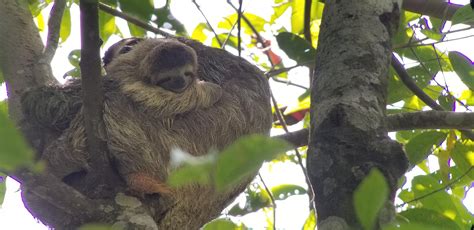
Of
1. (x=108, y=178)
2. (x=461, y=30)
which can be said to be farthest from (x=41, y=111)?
(x=461, y=30)

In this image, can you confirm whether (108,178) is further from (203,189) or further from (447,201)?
(447,201)

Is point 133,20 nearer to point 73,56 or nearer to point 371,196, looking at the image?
point 73,56

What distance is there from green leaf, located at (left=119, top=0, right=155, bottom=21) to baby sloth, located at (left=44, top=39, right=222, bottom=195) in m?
2.78

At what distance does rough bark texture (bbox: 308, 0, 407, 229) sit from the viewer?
8.30 ft

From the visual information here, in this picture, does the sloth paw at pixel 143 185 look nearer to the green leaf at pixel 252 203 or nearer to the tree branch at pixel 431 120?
the green leaf at pixel 252 203

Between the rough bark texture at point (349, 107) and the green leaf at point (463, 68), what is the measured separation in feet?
2.85

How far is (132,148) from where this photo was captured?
4379 millimetres

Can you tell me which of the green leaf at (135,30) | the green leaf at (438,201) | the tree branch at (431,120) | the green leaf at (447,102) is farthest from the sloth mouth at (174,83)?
the green leaf at (447,102)


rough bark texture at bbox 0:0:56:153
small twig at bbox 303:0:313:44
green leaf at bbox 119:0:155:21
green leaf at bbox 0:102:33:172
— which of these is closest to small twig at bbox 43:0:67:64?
rough bark texture at bbox 0:0:56:153

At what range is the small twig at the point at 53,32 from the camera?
15.0 feet

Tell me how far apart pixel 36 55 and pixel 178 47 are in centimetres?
112

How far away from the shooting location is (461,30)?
5.13 m

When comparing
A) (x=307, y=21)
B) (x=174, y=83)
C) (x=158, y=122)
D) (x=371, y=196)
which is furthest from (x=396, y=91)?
(x=371, y=196)

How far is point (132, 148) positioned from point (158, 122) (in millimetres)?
360
